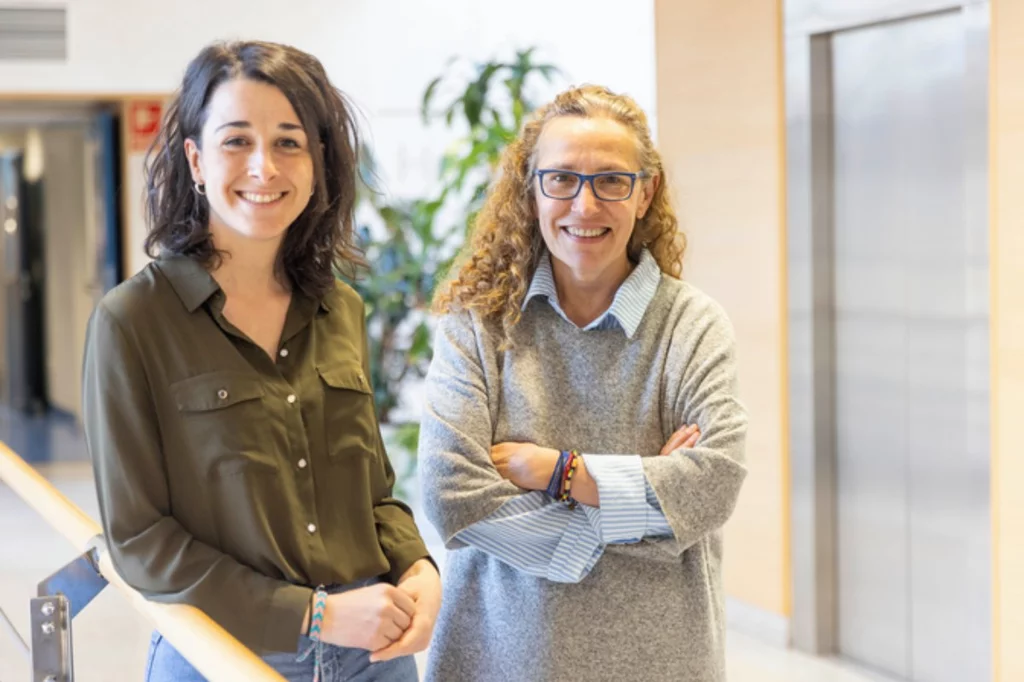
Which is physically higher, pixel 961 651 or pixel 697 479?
pixel 697 479

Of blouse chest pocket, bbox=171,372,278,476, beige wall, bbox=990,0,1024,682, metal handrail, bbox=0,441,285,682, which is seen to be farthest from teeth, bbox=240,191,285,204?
beige wall, bbox=990,0,1024,682

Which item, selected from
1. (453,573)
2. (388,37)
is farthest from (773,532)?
(388,37)

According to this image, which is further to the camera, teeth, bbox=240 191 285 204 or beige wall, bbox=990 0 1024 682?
beige wall, bbox=990 0 1024 682

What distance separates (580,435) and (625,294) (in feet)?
0.84

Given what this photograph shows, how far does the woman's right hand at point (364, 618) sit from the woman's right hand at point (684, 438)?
598 mm

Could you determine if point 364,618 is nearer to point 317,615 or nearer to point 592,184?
point 317,615

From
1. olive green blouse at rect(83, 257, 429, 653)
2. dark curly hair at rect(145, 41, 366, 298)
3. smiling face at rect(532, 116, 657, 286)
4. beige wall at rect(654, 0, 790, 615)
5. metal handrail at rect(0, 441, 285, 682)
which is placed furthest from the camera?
beige wall at rect(654, 0, 790, 615)

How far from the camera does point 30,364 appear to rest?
12398 millimetres

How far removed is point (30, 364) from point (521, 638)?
11.2 meters

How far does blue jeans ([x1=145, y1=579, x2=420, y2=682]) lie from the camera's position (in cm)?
189

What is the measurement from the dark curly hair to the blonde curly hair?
39 cm

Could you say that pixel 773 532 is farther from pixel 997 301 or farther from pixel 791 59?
pixel 791 59

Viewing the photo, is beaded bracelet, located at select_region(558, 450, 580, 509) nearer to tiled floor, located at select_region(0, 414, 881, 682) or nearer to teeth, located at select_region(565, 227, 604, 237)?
teeth, located at select_region(565, 227, 604, 237)

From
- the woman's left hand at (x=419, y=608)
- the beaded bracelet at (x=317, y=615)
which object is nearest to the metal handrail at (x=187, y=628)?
the beaded bracelet at (x=317, y=615)
